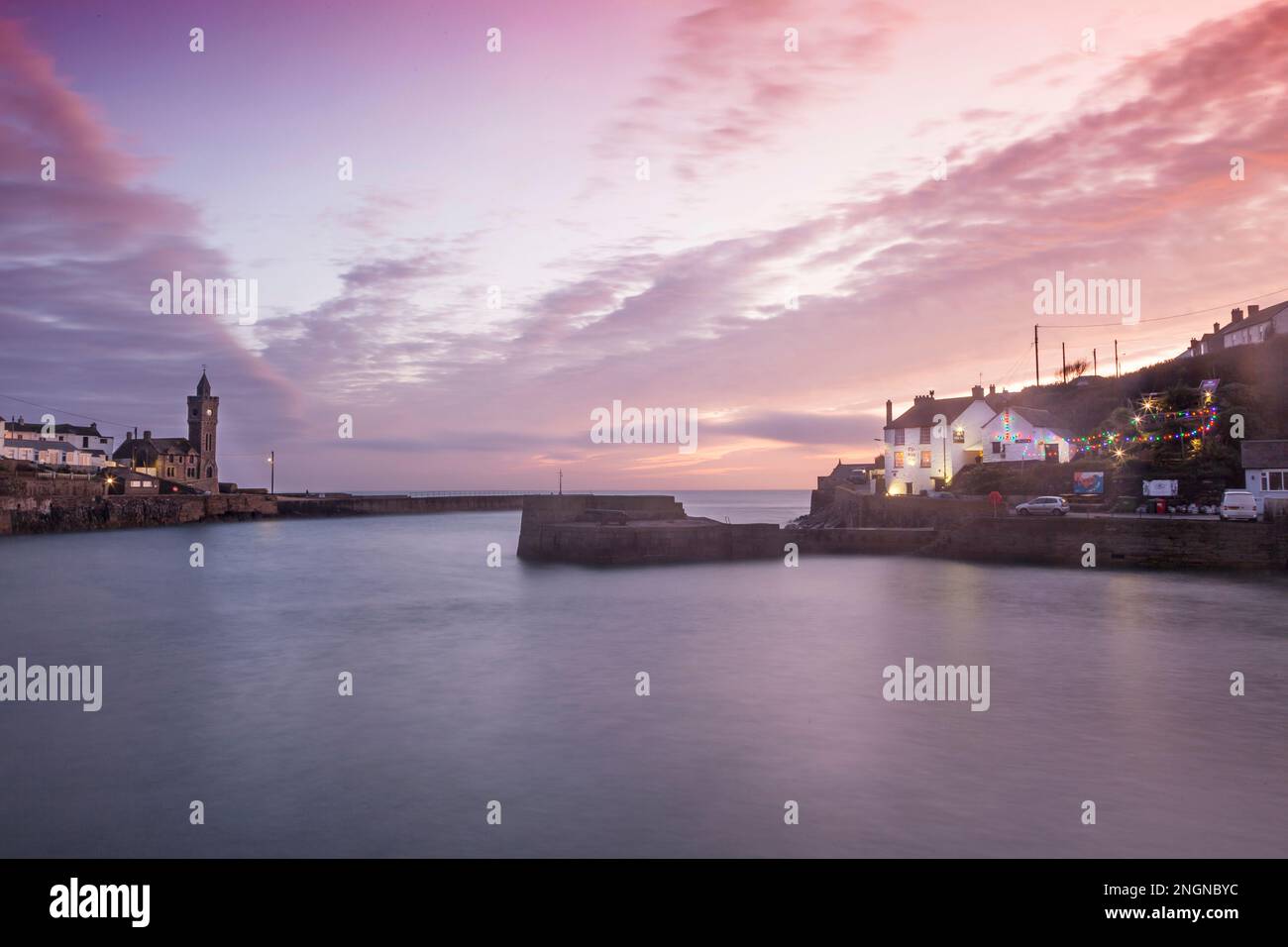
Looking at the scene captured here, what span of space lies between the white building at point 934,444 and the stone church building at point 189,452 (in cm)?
9214

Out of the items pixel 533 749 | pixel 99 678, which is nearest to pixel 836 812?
pixel 533 749

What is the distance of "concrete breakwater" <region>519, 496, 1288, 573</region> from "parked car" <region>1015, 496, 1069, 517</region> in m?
2.93

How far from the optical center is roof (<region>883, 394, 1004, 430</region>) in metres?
58.3

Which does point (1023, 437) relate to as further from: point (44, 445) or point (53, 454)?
point (44, 445)

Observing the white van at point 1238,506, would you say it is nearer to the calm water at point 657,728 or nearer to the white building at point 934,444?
the calm water at point 657,728

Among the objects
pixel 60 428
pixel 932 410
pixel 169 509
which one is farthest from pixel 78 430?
pixel 932 410

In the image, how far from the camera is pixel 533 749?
12.6 metres

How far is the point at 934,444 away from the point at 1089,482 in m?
12.0

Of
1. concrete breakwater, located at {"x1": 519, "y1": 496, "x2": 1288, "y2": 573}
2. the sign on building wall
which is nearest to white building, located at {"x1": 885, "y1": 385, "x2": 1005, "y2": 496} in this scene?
the sign on building wall

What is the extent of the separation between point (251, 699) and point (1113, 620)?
26.1 metres

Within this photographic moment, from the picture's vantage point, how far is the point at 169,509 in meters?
83.0

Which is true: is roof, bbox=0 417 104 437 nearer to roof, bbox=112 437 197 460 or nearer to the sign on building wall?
roof, bbox=112 437 197 460
